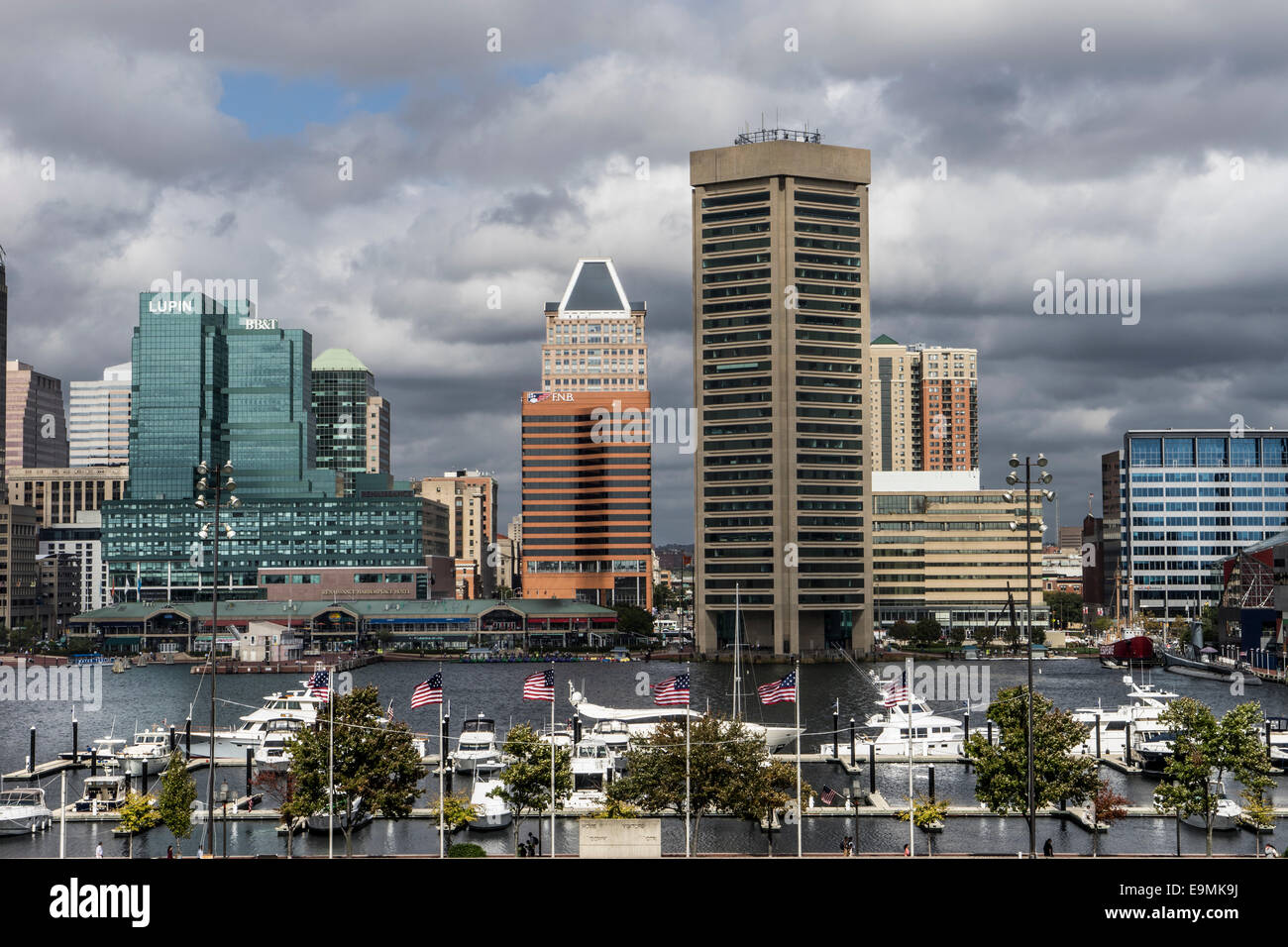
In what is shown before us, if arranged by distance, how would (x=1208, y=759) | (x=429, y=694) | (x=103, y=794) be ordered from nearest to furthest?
(x=1208, y=759) → (x=429, y=694) → (x=103, y=794)

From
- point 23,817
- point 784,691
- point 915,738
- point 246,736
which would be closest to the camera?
point 784,691

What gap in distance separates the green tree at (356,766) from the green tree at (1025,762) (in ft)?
83.5

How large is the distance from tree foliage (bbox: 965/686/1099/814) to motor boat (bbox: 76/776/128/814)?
46.0 metres

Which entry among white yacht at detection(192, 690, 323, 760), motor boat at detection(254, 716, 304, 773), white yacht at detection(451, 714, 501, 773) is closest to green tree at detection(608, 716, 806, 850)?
white yacht at detection(451, 714, 501, 773)

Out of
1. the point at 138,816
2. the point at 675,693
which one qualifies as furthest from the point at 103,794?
the point at 675,693

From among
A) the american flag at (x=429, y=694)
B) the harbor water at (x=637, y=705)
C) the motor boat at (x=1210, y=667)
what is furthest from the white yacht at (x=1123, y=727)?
the motor boat at (x=1210, y=667)

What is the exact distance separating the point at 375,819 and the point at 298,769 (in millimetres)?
12212

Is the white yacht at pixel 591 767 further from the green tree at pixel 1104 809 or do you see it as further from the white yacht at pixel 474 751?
the green tree at pixel 1104 809

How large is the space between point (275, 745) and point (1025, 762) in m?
52.8

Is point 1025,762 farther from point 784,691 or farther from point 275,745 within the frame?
point 275,745

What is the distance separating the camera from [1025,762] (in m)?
55.5

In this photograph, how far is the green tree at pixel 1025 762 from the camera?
5591 centimetres

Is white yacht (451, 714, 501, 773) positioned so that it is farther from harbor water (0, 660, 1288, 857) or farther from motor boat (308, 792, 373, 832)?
motor boat (308, 792, 373, 832)
